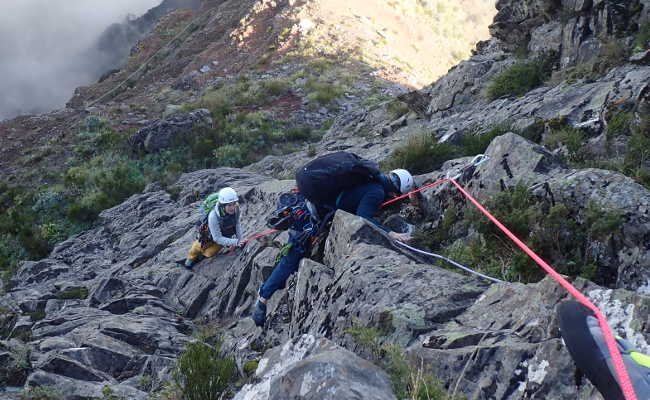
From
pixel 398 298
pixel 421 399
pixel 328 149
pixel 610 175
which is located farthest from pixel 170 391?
pixel 328 149

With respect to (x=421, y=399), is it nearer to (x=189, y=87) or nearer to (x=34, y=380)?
(x=34, y=380)

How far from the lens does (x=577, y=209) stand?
4441mm

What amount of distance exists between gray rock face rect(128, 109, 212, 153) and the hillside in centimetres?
12

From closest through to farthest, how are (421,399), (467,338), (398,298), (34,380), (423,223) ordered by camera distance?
(421,399)
(467,338)
(398,298)
(34,380)
(423,223)

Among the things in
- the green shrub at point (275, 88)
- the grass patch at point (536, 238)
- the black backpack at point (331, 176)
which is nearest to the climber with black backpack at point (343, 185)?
the black backpack at point (331, 176)

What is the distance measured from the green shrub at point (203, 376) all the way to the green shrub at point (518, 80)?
308 inches

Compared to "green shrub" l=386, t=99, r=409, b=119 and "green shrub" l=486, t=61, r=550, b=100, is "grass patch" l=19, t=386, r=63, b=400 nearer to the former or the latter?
"green shrub" l=486, t=61, r=550, b=100

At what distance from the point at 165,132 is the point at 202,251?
1065cm

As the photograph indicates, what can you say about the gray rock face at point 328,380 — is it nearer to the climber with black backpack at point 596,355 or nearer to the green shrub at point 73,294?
the climber with black backpack at point 596,355

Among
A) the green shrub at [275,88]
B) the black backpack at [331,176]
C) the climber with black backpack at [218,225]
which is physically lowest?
the climber with black backpack at [218,225]

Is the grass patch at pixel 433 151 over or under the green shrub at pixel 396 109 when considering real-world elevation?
under

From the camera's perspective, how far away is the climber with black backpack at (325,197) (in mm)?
5652

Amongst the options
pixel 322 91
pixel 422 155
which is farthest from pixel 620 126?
pixel 322 91

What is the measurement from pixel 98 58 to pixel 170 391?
67.1 metres
